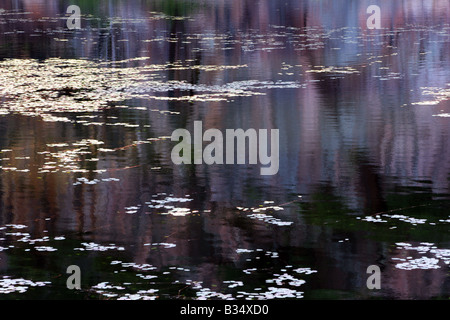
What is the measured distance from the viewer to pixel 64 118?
15.1 meters

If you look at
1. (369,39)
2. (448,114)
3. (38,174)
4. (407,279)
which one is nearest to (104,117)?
(38,174)

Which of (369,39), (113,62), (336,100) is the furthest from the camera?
(369,39)

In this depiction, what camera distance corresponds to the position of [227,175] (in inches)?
456

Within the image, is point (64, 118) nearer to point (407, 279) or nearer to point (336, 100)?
point (336, 100)

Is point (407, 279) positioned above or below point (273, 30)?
below

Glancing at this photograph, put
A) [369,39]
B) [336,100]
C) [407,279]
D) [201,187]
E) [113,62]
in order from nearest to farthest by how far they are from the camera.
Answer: [407,279]
[201,187]
[336,100]
[113,62]
[369,39]

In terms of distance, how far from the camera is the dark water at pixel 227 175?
318 inches

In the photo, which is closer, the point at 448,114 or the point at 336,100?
the point at 448,114

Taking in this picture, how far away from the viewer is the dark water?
8.08 m
